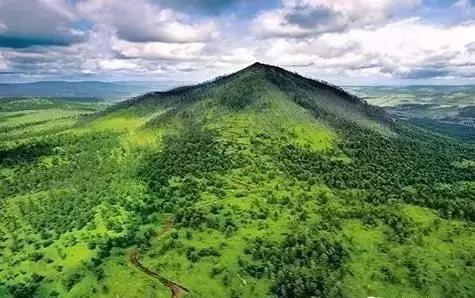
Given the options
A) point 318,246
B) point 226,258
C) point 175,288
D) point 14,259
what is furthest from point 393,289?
point 14,259

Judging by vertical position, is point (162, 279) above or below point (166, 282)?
above

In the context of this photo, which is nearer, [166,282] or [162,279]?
[166,282]

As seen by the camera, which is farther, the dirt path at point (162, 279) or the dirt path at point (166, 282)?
the dirt path at point (162, 279)

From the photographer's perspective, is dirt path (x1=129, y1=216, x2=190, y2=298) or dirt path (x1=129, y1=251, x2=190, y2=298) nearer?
dirt path (x1=129, y1=251, x2=190, y2=298)

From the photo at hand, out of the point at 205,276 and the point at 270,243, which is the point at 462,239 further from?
the point at 205,276

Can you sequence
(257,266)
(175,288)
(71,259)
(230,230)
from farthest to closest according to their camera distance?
1. (230,230)
2. (71,259)
3. (257,266)
4. (175,288)

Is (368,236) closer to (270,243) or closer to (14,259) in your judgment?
(270,243)

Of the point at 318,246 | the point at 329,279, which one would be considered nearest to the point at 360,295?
the point at 329,279

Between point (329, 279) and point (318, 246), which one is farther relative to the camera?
point (318, 246)

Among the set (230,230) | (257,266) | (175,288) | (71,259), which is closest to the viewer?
(175,288)
